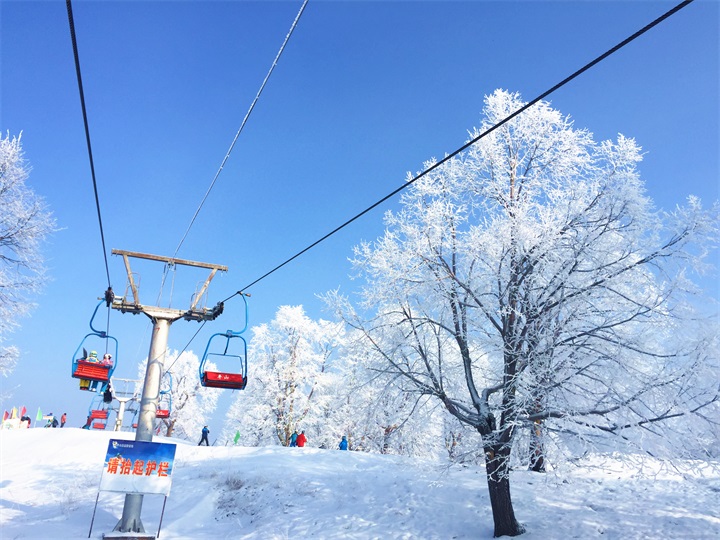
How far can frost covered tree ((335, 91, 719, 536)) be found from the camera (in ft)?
31.9

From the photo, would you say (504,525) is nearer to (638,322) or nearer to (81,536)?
(638,322)

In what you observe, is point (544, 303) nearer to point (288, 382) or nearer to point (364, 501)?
point (364, 501)

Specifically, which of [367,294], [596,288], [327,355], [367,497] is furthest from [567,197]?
[327,355]

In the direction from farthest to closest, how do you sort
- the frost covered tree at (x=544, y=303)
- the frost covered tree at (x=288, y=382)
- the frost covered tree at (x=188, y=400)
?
the frost covered tree at (x=188, y=400) < the frost covered tree at (x=288, y=382) < the frost covered tree at (x=544, y=303)

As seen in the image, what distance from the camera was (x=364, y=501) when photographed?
13891mm

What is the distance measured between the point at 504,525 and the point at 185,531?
778 centimetres

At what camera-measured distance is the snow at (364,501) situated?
35.8 ft

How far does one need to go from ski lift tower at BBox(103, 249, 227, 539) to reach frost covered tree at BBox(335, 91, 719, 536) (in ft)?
12.3

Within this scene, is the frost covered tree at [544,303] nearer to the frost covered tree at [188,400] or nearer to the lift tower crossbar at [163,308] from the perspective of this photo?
the lift tower crossbar at [163,308]

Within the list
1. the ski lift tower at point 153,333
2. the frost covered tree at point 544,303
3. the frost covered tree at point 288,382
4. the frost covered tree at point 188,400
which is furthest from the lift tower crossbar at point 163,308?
the frost covered tree at point 188,400

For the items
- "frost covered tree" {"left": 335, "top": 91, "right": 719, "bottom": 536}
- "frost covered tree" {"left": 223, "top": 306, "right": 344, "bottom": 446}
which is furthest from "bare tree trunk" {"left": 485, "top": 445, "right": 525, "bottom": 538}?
"frost covered tree" {"left": 223, "top": 306, "right": 344, "bottom": 446}

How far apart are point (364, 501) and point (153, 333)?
7502 mm

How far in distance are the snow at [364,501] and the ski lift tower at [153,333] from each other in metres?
1.07

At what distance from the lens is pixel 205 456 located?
64.2 ft
